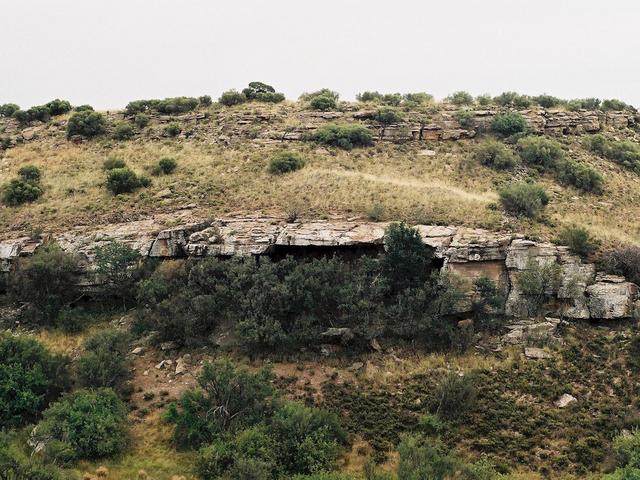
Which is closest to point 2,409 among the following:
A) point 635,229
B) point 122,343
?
point 122,343

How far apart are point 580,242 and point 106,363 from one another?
83.3 feet

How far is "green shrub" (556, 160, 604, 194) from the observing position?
40.4 metres

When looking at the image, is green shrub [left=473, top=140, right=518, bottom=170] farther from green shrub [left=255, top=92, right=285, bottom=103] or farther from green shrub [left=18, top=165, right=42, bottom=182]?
green shrub [left=18, top=165, right=42, bottom=182]

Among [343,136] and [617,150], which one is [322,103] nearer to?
[343,136]

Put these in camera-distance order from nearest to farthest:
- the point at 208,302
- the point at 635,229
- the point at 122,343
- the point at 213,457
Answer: the point at 213,457 → the point at 122,343 → the point at 208,302 → the point at 635,229

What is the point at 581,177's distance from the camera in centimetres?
4062

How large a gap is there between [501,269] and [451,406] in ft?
30.1

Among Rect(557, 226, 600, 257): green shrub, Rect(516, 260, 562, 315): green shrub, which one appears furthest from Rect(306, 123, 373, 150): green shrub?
Rect(516, 260, 562, 315): green shrub

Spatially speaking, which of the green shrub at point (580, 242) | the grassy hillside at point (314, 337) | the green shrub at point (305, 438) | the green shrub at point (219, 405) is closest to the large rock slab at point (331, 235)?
the grassy hillside at point (314, 337)

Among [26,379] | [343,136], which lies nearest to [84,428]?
[26,379]

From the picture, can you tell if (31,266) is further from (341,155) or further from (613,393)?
(613,393)

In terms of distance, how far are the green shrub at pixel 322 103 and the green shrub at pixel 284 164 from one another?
500 inches

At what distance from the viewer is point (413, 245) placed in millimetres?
29375

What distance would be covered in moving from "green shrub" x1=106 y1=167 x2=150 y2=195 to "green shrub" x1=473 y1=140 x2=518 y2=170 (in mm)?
27209
